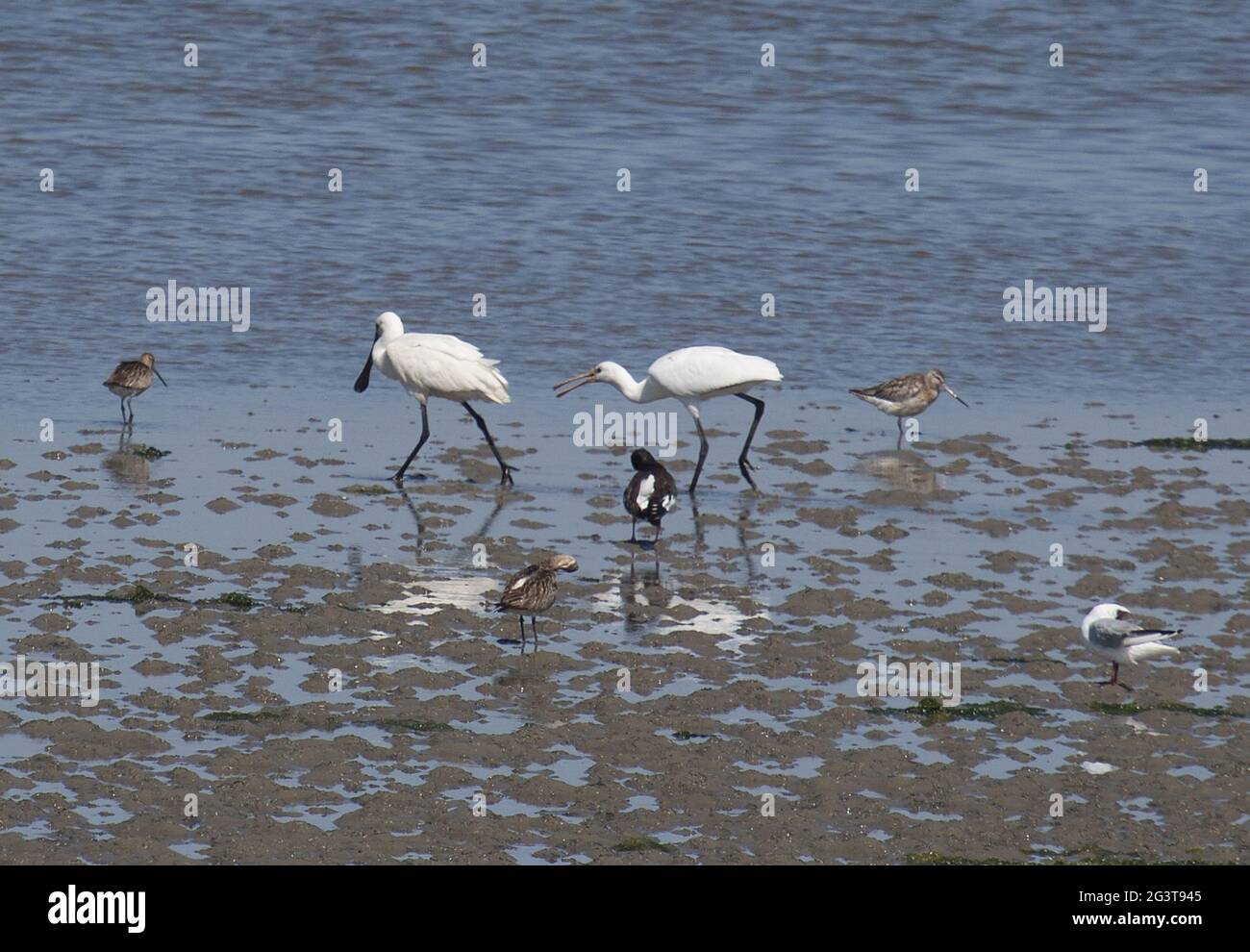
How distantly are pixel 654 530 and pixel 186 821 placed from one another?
590 centimetres

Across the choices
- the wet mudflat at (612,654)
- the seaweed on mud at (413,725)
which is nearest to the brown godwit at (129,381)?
the wet mudflat at (612,654)

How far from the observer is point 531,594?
40.3 feet

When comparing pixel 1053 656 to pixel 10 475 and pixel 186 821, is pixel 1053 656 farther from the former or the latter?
pixel 10 475

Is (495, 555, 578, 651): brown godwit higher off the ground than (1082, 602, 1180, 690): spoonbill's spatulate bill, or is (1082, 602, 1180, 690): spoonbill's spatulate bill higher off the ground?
(495, 555, 578, 651): brown godwit

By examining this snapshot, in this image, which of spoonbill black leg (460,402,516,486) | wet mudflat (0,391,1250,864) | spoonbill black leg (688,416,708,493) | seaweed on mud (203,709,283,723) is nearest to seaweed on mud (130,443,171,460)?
wet mudflat (0,391,1250,864)

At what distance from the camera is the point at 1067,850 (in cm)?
977

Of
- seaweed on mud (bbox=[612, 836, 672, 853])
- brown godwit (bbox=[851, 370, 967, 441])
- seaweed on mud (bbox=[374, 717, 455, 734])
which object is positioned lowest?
seaweed on mud (bbox=[612, 836, 672, 853])

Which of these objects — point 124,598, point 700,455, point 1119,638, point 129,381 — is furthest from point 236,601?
point 1119,638

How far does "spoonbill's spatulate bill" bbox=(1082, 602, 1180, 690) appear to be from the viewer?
11766mm

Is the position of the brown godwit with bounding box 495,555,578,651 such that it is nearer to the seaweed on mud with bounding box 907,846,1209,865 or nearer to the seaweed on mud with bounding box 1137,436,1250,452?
the seaweed on mud with bounding box 907,846,1209,865

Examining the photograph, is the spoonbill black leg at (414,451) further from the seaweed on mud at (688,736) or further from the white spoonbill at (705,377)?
the seaweed on mud at (688,736)

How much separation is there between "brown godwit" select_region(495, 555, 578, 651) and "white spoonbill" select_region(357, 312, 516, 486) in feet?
12.6

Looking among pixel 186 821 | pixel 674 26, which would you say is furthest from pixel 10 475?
pixel 674 26

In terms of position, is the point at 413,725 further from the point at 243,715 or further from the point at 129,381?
the point at 129,381
